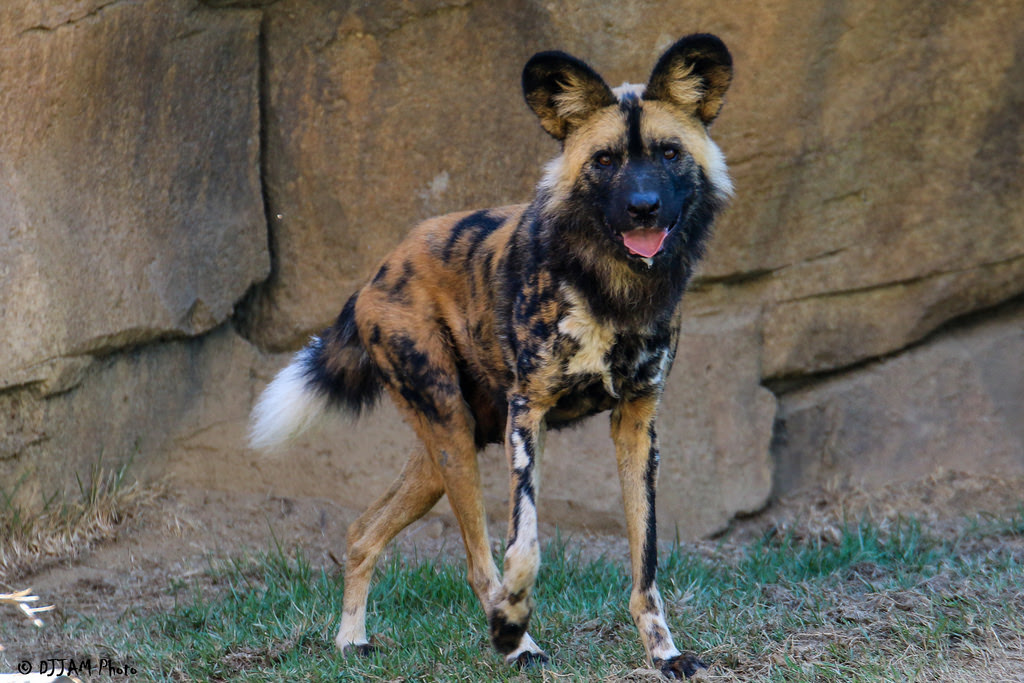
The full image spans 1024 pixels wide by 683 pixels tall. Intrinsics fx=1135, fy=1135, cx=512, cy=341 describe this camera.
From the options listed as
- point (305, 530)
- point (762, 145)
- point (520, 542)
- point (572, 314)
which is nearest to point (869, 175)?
point (762, 145)

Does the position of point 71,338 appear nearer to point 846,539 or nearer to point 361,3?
A: point 361,3

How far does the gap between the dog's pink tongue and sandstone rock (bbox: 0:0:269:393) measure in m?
2.29

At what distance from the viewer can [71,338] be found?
13.8 feet

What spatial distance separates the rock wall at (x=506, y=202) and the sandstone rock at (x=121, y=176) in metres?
0.01

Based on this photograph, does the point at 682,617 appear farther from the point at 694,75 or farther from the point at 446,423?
the point at 694,75

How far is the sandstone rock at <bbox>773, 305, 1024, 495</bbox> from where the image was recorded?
4855 mm

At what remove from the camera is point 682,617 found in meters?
3.41

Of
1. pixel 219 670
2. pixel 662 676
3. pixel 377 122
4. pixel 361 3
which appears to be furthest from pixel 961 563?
pixel 361 3

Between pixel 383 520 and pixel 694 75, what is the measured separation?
5.48 ft

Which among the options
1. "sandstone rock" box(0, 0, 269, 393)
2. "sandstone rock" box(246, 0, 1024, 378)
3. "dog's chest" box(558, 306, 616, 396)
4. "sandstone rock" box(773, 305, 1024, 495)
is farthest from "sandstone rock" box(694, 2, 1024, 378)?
"sandstone rock" box(0, 0, 269, 393)

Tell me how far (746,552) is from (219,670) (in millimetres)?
2198

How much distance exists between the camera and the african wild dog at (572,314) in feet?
9.73

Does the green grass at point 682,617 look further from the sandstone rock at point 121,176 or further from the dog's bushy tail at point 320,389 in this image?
the sandstone rock at point 121,176

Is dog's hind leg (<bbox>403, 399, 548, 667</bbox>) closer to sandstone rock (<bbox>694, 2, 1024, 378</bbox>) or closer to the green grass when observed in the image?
the green grass
